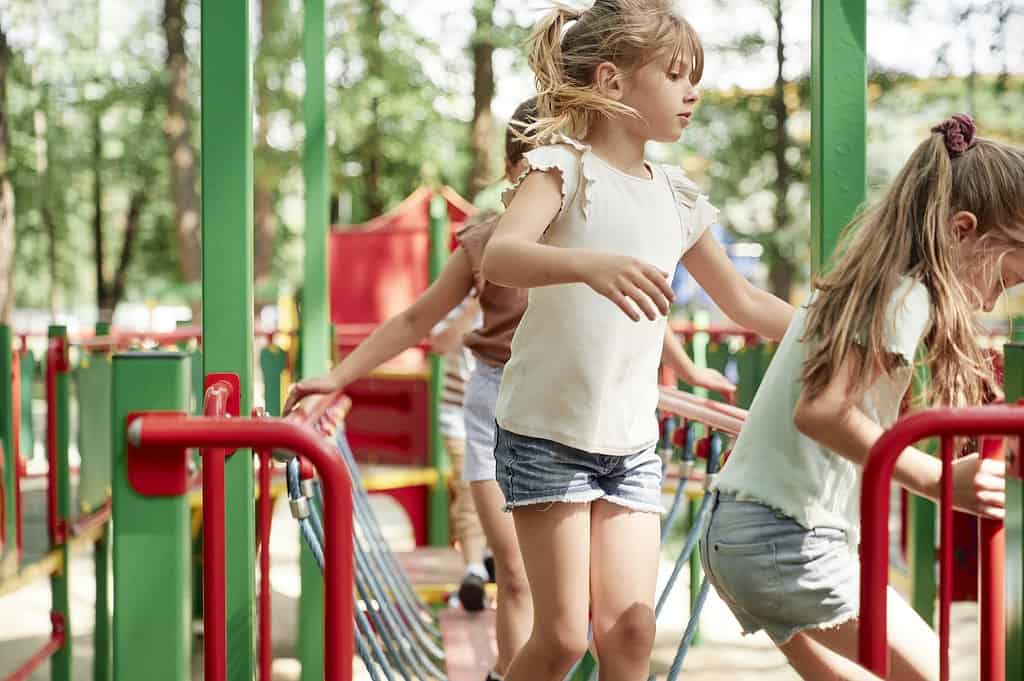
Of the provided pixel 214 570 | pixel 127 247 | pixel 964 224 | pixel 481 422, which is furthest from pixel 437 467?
pixel 127 247

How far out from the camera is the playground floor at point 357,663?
16.9ft

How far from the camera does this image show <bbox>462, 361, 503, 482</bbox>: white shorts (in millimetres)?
3545

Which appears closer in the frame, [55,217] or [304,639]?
[304,639]

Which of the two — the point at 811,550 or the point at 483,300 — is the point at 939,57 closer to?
the point at 483,300

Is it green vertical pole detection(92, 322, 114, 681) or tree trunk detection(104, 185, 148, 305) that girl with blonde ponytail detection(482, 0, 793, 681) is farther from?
tree trunk detection(104, 185, 148, 305)

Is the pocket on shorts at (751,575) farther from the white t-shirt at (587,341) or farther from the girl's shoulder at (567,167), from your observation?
the girl's shoulder at (567,167)

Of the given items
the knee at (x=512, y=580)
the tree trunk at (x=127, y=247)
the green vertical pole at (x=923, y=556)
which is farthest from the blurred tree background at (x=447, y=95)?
the knee at (x=512, y=580)

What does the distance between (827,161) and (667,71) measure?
46 cm

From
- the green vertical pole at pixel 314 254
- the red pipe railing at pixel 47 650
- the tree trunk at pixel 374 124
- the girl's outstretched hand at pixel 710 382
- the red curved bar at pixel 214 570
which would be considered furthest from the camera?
the tree trunk at pixel 374 124

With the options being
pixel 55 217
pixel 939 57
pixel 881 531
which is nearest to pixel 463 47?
pixel 939 57

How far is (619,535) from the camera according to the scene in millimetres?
2326

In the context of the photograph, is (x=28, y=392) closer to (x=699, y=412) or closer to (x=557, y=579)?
(x=699, y=412)

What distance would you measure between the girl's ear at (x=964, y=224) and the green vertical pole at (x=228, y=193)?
51.0 inches

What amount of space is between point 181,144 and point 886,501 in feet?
47.2
